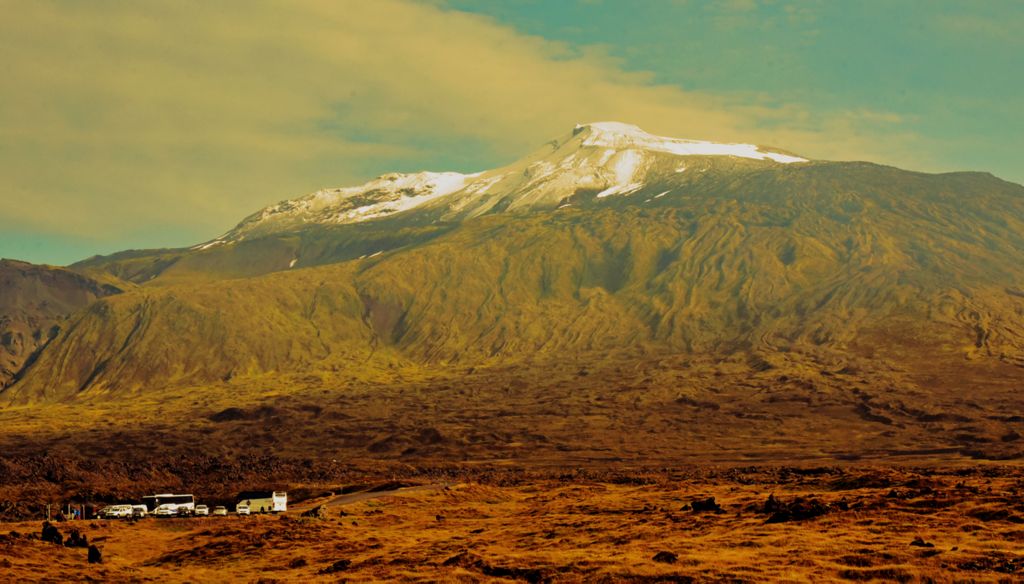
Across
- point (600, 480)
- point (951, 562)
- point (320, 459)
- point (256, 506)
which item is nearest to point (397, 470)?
Answer: point (320, 459)

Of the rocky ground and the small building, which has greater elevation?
the rocky ground

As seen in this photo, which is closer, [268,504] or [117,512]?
[117,512]

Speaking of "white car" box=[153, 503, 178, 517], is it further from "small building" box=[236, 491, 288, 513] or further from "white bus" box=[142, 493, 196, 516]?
"small building" box=[236, 491, 288, 513]

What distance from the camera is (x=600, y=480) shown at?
13362 cm

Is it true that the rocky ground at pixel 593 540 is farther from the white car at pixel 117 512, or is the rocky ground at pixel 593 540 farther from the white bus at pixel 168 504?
the white car at pixel 117 512

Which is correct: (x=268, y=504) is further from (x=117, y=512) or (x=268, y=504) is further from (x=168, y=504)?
(x=117, y=512)

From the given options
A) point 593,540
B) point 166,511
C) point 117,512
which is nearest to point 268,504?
point 166,511

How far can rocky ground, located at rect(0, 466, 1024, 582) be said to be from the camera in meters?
53.6

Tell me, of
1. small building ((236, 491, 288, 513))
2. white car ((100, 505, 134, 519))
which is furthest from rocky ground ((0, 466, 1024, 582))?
white car ((100, 505, 134, 519))

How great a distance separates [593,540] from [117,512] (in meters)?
49.3

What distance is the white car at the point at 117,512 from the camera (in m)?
96.6

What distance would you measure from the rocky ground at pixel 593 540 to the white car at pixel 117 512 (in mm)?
6388

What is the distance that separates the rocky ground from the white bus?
3003 millimetres

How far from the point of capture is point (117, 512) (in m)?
96.8
